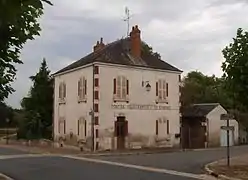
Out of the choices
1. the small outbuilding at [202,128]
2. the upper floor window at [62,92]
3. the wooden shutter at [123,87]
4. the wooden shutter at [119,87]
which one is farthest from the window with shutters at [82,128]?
the small outbuilding at [202,128]

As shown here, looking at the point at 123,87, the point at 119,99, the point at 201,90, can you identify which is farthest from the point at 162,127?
the point at 201,90

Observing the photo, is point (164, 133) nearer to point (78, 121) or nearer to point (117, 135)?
point (117, 135)

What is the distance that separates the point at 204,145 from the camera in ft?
135

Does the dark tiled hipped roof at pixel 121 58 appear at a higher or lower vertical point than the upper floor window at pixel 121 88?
higher

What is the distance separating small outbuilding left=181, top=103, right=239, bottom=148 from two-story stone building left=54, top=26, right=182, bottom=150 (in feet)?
9.25

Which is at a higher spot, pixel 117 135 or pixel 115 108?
pixel 115 108

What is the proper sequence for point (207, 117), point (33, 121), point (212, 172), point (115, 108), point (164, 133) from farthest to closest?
point (33, 121) < point (207, 117) < point (164, 133) < point (115, 108) < point (212, 172)

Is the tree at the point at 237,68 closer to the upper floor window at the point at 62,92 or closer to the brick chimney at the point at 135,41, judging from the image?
the brick chimney at the point at 135,41

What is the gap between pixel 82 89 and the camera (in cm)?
3534

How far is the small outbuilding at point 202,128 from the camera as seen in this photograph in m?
41.1

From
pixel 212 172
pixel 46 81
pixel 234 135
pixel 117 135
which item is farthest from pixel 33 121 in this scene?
pixel 212 172

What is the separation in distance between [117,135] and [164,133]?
5.15m

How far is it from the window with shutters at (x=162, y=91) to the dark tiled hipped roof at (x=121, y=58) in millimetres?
1289

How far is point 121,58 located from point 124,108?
4.13 meters
